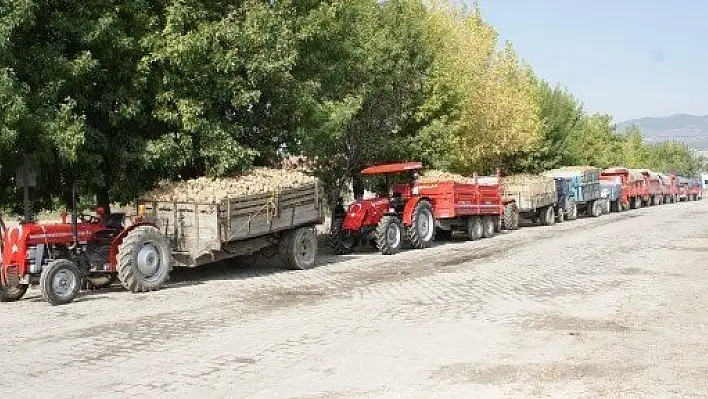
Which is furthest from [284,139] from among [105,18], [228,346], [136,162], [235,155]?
[228,346]

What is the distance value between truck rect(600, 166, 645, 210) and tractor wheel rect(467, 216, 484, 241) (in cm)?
1814

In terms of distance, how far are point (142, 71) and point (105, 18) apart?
1.25 m

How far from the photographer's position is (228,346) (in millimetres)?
8422

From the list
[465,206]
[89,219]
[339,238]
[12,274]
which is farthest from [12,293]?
[465,206]

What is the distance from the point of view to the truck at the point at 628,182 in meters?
39.5

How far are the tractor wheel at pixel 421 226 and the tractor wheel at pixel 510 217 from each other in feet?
21.8

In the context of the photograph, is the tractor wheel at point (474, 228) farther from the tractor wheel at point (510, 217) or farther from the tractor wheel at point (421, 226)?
the tractor wheel at point (510, 217)

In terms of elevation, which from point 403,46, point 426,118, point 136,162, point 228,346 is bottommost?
point 228,346

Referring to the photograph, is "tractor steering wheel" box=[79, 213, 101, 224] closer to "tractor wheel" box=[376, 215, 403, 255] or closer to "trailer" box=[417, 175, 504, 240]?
"tractor wheel" box=[376, 215, 403, 255]

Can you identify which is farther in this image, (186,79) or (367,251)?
(367,251)

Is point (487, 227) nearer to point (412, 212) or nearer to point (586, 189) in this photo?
point (412, 212)

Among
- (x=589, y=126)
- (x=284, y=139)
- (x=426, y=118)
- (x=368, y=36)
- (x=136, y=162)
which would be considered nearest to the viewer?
(x=136, y=162)

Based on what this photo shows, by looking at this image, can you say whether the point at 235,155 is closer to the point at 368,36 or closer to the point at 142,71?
the point at 142,71

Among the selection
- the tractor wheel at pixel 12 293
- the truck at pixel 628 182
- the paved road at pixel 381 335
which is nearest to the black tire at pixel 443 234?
the paved road at pixel 381 335
